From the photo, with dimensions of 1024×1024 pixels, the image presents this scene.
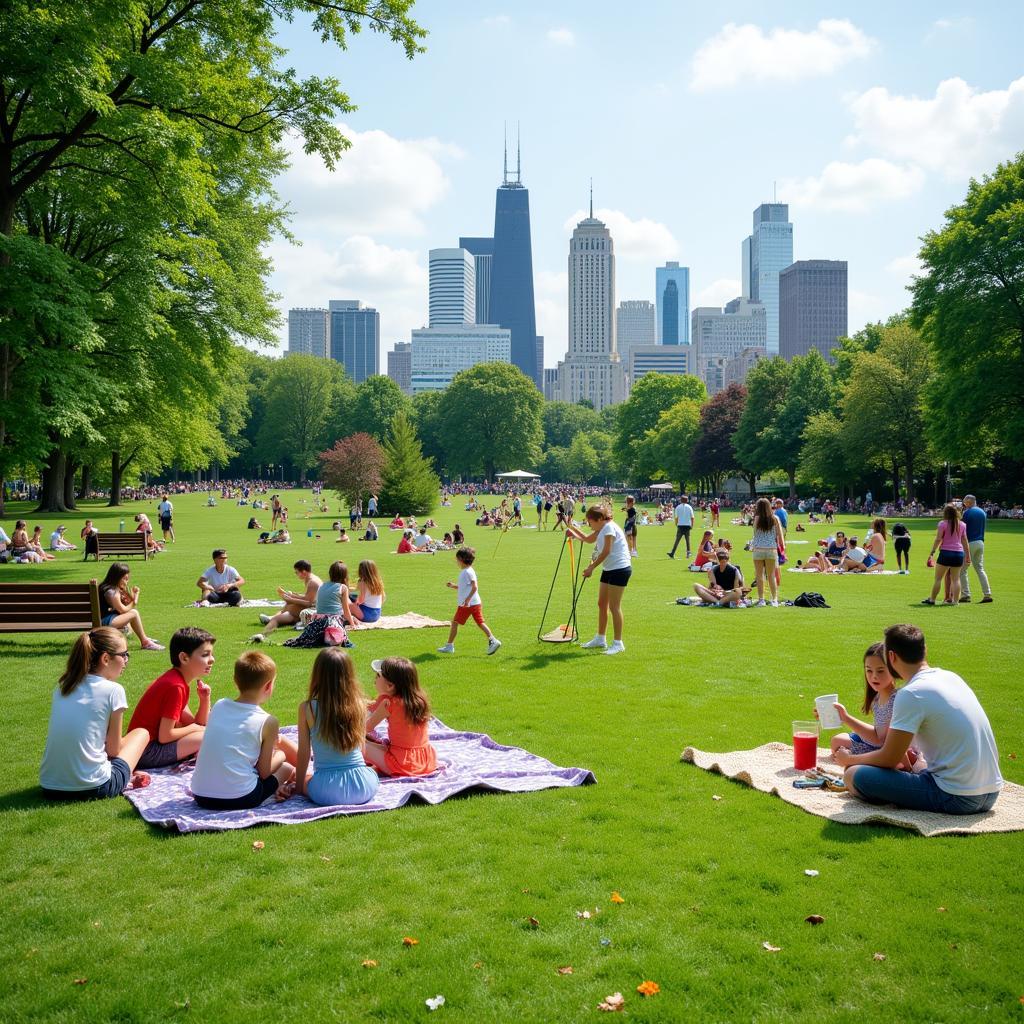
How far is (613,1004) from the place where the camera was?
393 centimetres

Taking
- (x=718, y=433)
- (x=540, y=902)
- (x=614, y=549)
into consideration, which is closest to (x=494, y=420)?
(x=718, y=433)

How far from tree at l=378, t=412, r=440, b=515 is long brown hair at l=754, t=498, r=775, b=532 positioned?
3909 centimetres

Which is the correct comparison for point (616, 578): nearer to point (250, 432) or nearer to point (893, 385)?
point (893, 385)

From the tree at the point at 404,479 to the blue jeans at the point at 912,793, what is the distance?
4902cm

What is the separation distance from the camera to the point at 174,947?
14.4ft

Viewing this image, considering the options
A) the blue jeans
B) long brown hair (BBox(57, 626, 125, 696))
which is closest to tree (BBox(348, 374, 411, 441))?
long brown hair (BBox(57, 626, 125, 696))

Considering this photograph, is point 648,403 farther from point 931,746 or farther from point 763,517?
point 931,746

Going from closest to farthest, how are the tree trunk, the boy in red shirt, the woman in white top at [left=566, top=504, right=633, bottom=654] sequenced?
1. the boy in red shirt
2. the woman in white top at [left=566, top=504, right=633, bottom=654]
3. the tree trunk

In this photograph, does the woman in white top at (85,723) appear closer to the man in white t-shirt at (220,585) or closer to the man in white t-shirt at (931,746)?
the man in white t-shirt at (931,746)

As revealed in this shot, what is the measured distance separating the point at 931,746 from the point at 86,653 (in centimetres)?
587

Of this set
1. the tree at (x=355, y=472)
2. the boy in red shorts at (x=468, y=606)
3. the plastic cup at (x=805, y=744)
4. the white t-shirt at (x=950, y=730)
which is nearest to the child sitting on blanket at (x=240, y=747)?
the plastic cup at (x=805, y=744)

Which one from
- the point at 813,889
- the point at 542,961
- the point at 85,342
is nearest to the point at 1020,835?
the point at 813,889

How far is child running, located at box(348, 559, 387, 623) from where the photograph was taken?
1380cm

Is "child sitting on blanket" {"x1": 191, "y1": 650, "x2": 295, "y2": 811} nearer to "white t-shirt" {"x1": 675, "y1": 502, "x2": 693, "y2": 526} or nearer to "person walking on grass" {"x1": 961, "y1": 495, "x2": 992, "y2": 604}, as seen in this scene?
"person walking on grass" {"x1": 961, "y1": 495, "x2": 992, "y2": 604}
